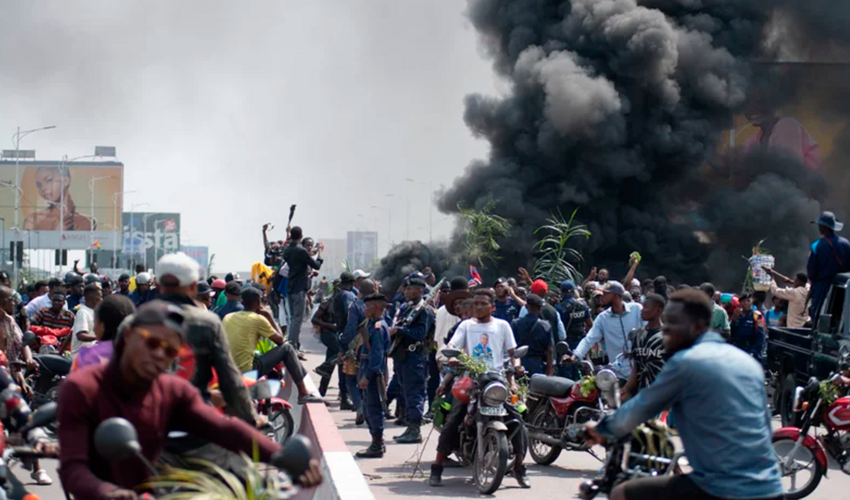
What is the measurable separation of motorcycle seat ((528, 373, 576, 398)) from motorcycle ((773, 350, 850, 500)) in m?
1.93

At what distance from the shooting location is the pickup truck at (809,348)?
37.2ft

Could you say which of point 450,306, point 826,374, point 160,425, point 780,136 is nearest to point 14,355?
point 450,306

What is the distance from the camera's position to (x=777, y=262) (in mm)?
36812

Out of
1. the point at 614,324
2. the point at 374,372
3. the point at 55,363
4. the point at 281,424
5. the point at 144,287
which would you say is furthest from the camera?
the point at 144,287

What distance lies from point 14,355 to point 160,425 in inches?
266

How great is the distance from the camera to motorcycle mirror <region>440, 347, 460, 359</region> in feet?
30.9

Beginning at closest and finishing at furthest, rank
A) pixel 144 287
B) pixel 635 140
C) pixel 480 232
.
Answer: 1. pixel 144 287
2. pixel 480 232
3. pixel 635 140

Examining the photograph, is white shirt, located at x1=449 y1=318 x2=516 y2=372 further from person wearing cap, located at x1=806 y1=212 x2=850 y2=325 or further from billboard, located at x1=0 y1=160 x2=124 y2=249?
billboard, located at x1=0 y1=160 x2=124 y2=249

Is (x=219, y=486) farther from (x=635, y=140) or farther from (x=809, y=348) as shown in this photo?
(x=635, y=140)

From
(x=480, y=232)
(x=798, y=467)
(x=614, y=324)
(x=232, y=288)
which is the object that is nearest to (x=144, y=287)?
(x=232, y=288)

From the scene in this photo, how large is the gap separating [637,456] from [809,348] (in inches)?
323

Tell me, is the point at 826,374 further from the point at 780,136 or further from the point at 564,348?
the point at 780,136

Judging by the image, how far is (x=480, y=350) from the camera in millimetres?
9656

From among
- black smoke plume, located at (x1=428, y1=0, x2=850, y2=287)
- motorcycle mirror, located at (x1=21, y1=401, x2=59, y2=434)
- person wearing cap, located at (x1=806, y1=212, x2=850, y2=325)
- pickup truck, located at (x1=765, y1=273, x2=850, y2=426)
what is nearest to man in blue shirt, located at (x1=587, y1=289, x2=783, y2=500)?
motorcycle mirror, located at (x1=21, y1=401, x2=59, y2=434)
